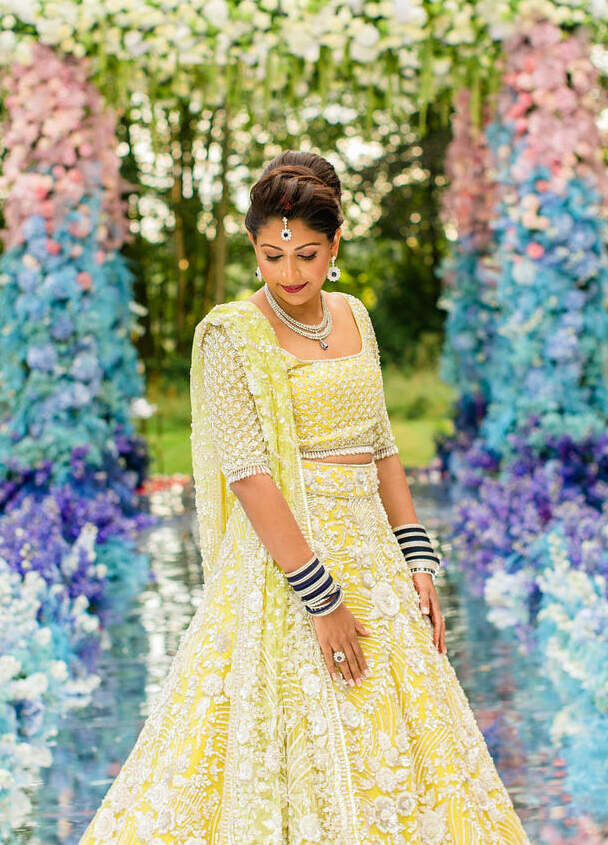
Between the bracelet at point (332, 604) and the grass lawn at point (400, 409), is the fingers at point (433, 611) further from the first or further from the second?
the grass lawn at point (400, 409)

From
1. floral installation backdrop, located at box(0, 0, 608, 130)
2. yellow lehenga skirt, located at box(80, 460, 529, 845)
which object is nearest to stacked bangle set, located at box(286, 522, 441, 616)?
yellow lehenga skirt, located at box(80, 460, 529, 845)

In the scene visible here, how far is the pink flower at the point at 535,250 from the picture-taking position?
6.52m

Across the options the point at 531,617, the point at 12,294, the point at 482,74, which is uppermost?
the point at 482,74

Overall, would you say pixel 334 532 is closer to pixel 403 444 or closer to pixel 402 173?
pixel 403 444

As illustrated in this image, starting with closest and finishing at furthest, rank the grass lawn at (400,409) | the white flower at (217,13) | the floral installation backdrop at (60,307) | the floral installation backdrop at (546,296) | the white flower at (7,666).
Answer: the white flower at (7,666)
the white flower at (217,13)
the floral installation backdrop at (546,296)
the floral installation backdrop at (60,307)
the grass lawn at (400,409)

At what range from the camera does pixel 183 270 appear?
17359 mm

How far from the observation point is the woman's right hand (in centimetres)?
216

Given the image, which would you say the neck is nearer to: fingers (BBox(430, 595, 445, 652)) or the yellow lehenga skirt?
the yellow lehenga skirt

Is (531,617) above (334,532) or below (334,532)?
below

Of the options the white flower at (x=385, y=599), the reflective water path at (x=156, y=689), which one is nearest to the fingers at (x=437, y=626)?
the white flower at (x=385, y=599)

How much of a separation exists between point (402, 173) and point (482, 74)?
941 centimetres

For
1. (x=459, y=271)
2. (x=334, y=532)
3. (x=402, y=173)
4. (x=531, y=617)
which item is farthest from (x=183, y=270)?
(x=334, y=532)

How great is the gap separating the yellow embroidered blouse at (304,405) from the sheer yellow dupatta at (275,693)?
25mm

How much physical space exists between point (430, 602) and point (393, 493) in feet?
0.82
